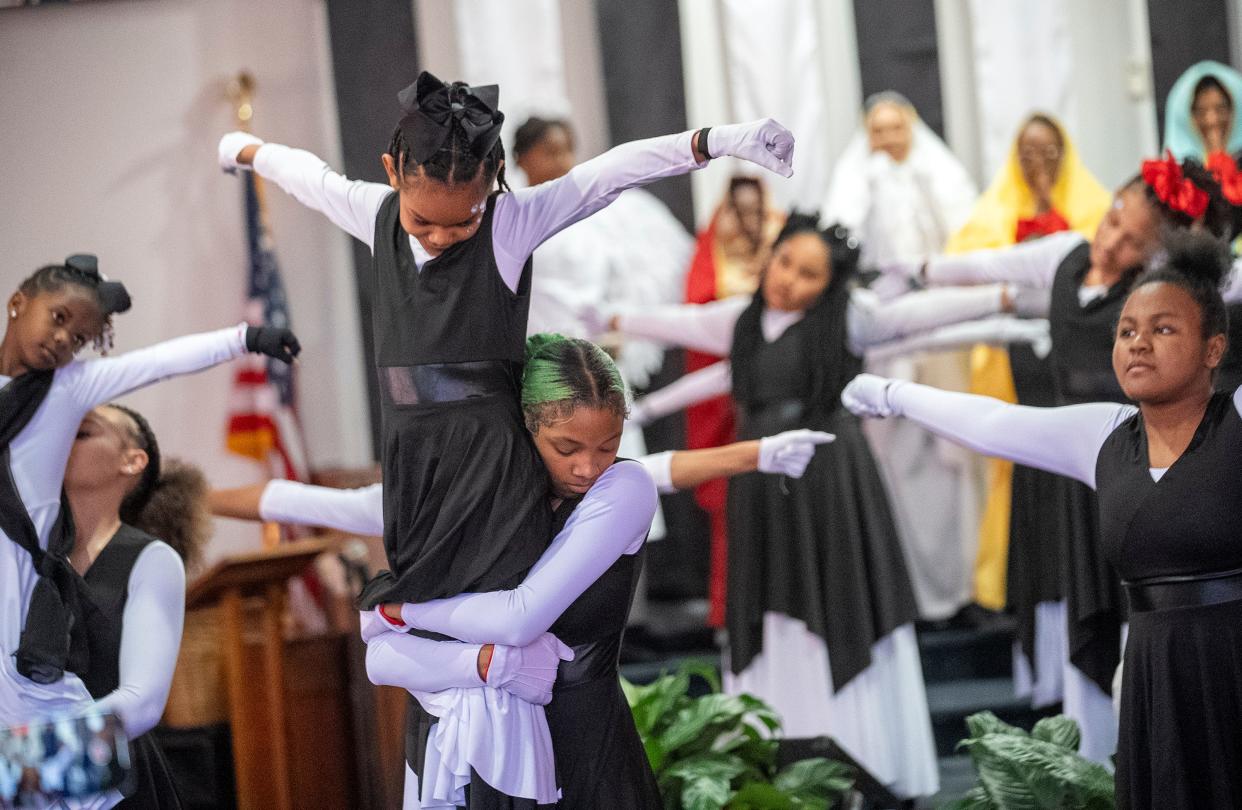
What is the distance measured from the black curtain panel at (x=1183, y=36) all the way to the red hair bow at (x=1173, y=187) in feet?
9.48

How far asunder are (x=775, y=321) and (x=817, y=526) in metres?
0.69

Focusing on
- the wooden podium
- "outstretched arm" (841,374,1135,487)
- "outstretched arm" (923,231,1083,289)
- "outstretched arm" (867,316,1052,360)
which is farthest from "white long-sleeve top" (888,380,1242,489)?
the wooden podium

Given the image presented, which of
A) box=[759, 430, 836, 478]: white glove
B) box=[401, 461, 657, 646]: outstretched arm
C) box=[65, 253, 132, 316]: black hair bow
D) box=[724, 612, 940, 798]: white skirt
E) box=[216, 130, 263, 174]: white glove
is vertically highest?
box=[216, 130, 263, 174]: white glove

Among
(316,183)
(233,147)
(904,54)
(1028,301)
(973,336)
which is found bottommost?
(973,336)

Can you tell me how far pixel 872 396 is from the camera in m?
3.12

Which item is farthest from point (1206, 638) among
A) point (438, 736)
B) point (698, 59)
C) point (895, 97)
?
point (698, 59)

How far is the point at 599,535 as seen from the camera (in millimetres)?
2496

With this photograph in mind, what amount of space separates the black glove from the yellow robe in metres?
3.26

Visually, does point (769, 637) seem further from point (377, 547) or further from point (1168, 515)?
point (1168, 515)

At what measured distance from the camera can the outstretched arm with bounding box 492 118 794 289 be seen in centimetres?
250

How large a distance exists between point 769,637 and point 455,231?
257 centimetres

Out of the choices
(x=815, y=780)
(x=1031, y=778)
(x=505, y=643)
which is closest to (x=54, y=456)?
(x=505, y=643)

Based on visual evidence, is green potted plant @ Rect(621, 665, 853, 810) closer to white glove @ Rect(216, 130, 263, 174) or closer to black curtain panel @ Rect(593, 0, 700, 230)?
white glove @ Rect(216, 130, 263, 174)

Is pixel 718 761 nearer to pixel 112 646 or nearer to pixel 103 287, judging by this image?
pixel 112 646
